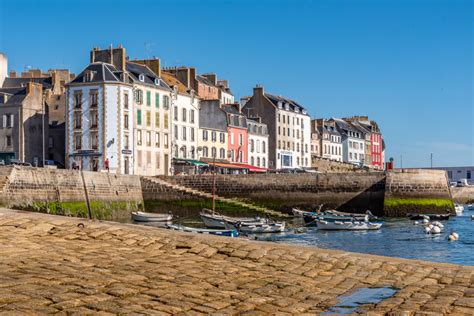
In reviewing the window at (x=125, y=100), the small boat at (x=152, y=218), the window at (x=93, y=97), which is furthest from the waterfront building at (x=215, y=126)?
the small boat at (x=152, y=218)

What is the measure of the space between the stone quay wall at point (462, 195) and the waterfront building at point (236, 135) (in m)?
28.8

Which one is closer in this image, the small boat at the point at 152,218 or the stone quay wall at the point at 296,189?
the small boat at the point at 152,218

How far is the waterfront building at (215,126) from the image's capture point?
247 feet

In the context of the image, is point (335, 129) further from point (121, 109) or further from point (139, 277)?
point (139, 277)

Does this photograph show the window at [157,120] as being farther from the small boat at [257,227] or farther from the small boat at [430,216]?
the small boat at [257,227]

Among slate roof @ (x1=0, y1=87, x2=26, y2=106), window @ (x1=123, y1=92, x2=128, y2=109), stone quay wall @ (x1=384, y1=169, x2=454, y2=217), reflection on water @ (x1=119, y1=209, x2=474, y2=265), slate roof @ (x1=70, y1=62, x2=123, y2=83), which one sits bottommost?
reflection on water @ (x1=119, y1=209, x2=474, y2=265)

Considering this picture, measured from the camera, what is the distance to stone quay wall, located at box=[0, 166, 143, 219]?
42.4 metres

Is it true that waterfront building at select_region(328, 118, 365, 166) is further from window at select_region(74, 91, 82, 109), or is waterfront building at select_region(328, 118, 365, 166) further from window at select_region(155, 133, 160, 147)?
window at select_region(74, 91, 82, 109)

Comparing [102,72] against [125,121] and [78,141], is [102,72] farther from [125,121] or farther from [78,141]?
[78,141]

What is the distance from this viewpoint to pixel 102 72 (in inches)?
2377

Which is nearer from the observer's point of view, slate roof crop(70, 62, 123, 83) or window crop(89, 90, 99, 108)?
slate roof crop(70, 62, 123, 83)

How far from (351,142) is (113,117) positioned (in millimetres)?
61535

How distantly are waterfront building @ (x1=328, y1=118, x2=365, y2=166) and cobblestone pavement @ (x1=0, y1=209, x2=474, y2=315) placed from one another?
9949 cm

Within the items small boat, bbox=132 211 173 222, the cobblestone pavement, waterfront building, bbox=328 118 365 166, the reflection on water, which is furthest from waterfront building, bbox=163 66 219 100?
the cobblestone pavement
